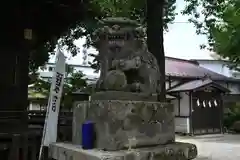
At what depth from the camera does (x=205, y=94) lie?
25.6 m

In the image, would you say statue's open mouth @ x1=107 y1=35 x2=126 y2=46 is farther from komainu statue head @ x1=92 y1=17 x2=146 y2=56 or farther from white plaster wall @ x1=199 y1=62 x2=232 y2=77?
white plaster wall @ x1=199 y1=62 x2=232 y2=77

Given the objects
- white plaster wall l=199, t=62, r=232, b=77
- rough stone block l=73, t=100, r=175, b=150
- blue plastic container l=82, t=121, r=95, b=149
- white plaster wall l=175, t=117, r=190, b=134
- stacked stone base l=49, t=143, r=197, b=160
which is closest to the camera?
stacked stone base l=49, t=143, r=197, b=160

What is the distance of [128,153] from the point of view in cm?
459

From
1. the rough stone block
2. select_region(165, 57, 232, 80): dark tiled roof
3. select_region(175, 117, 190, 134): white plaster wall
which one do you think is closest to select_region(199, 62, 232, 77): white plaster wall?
select_region(165, 57, 232, 80): dark tiled roof

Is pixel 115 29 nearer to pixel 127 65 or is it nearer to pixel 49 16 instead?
pixel 127 65

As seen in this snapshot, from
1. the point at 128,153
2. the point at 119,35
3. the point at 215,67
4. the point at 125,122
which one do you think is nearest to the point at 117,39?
the point at 119,35

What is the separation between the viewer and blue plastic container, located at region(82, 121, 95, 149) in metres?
4.89

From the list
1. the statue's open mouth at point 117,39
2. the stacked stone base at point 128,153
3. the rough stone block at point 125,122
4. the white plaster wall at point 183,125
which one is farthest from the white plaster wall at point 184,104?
the statue's open mouth at point 117,39

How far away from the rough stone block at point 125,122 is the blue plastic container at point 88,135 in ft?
0.30

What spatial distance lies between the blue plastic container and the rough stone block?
0.09 meters

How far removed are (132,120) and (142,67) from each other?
104 centimetres

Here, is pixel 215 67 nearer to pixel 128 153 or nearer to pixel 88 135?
pixel 88 135

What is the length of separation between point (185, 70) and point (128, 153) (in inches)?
1085

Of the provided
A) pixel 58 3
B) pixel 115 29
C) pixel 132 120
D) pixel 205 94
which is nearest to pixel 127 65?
pixel 115 29
